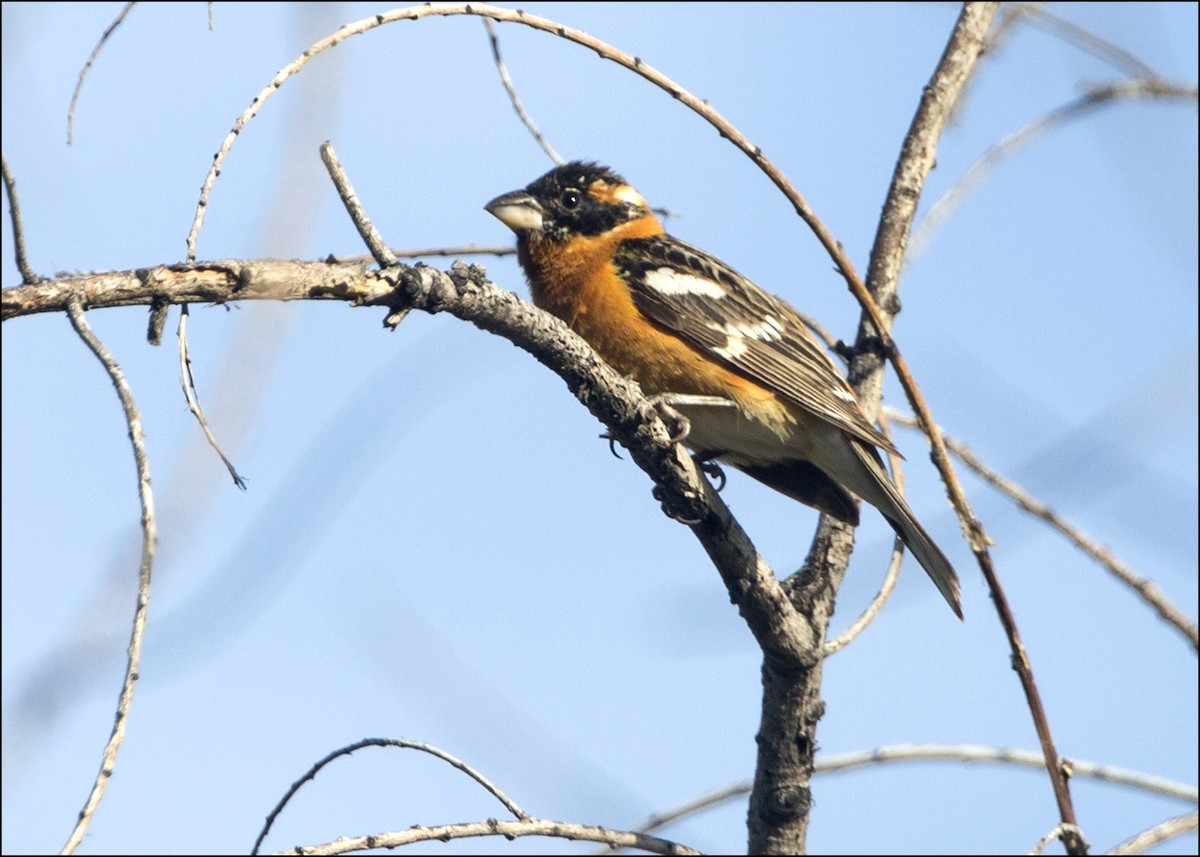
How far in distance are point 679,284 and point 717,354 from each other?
0.42m

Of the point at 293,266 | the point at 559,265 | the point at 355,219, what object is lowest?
the point at 293,266

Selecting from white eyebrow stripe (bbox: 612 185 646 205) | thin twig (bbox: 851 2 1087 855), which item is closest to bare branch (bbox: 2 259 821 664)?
thin twig (bbox: 851 2 1087 855)

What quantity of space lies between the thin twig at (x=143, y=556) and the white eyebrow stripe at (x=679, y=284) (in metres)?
3.31

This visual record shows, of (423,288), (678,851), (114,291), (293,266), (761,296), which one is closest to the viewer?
(114,291)

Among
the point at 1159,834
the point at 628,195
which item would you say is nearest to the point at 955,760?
the point at 1159,834

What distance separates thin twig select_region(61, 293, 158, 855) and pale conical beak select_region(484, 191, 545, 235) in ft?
11.6

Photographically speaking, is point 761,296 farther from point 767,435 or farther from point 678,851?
point 678,851

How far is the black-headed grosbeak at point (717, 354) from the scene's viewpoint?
5117mm

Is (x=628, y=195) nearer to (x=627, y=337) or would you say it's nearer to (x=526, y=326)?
(x=627, y=337)

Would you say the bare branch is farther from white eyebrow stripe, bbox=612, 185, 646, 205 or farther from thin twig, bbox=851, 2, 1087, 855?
white eyebrow stripe, bbox=612, 185, 646, 205

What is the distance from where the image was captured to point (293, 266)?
268cm

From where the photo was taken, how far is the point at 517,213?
572 cm

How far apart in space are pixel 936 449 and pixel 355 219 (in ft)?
6.67

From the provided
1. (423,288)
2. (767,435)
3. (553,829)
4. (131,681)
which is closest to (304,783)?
(553,829)
